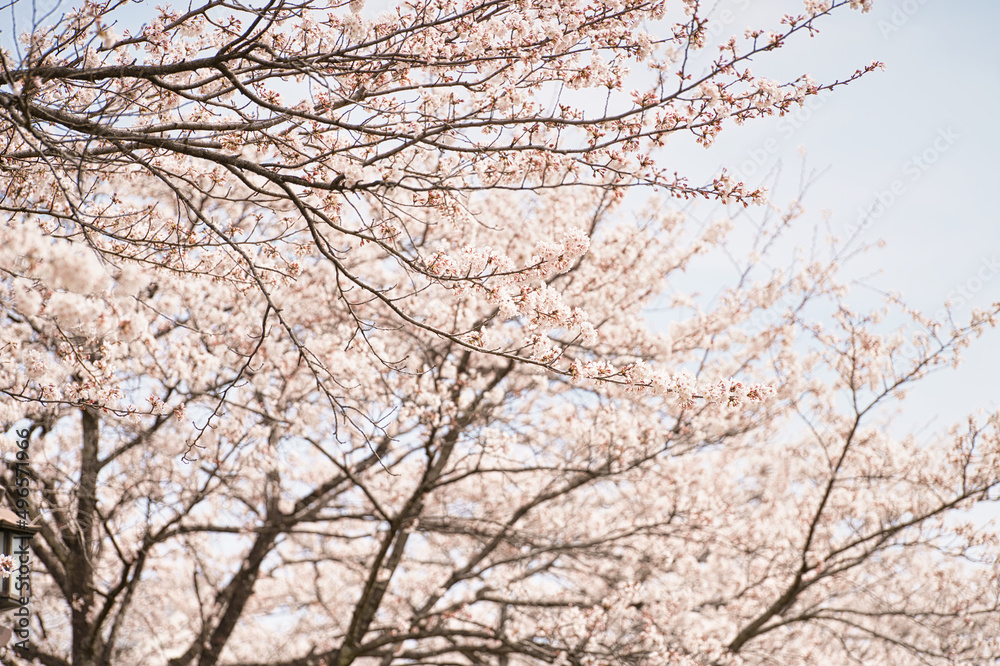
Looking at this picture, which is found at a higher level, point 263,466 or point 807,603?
point 807,603

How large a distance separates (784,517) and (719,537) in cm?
399

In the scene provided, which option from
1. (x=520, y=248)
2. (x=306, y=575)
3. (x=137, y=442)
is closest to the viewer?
(x=137, y=442)

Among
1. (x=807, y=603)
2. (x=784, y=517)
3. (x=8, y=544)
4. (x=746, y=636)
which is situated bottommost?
(x=8, y=544)

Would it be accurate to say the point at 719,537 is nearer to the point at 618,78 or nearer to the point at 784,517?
the point at 784,517

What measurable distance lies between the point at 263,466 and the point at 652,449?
12.5 feet

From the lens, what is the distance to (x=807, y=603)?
9914 mm

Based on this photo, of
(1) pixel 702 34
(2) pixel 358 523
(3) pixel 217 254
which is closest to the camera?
(1) pixel 702 34

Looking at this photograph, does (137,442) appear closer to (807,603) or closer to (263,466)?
(263,466)

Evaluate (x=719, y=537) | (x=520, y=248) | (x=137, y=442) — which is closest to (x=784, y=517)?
(x=719, y=537)

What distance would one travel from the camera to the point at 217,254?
13.9ft

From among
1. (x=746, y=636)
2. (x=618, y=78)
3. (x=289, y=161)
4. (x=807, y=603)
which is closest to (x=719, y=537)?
(x=746, y=636)

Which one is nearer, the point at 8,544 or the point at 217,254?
the point at 217,254

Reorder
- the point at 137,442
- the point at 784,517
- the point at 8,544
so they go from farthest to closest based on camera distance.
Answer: the point at 784,517, the point at 137,442, the point at 8,544

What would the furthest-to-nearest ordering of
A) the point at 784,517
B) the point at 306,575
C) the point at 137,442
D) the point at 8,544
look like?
the point at 306,575 → the point at 784,517 → the point at 137,442 → the point at 8,544
